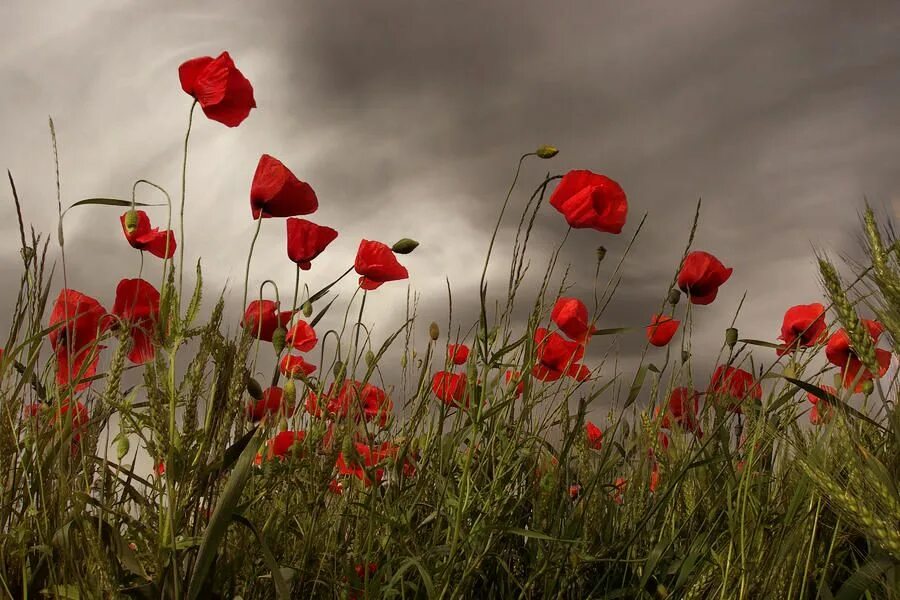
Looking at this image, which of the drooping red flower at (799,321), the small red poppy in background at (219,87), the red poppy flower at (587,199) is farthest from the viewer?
the drooping red flower at (799,321)

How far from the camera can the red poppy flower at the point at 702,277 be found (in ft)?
8.16

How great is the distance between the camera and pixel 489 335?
180 cm

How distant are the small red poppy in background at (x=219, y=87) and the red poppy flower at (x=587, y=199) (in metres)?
0.76

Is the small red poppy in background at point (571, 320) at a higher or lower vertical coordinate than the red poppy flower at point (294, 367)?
higher

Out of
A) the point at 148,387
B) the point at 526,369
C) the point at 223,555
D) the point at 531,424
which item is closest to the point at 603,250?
the point at 531,424

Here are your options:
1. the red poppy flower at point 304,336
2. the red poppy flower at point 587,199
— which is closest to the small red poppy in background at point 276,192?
the red poppy flower at point 304,336

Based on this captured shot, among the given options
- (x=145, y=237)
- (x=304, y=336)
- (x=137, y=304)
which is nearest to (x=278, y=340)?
(x=137, y=304)

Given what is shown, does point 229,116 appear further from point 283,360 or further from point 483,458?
point 483,458

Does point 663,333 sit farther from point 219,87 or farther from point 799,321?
point 219,87

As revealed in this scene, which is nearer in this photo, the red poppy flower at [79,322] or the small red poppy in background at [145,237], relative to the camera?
the red poppy flower at [79,322]

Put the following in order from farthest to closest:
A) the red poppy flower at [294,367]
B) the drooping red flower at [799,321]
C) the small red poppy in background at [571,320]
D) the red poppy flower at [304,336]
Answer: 1. the drooping red flower at [799,321]
2. the red poppy flower at [304,336]
3. the small red poppy in background at [571,320]
4. the red poppy flower at [294,367]

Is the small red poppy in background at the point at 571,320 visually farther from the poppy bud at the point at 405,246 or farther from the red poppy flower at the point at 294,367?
the red poppy flower at the point at 294,367

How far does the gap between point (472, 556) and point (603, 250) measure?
1.04 meters

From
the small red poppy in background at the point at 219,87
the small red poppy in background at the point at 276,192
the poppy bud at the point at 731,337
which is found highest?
the small red poppy in background at the point at 219,87
